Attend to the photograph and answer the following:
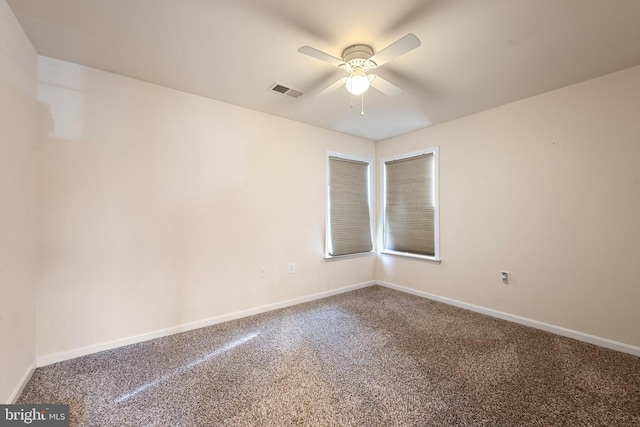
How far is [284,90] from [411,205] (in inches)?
97.9

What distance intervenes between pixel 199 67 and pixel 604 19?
9.67 ft

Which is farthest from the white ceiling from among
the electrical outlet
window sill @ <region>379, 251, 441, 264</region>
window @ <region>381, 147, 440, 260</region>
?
window sill @ <region>379, 251, 441, 264</region>

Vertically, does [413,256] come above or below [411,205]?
below

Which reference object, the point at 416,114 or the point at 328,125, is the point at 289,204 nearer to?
the point at 328,125

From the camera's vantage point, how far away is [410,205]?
3.98 m

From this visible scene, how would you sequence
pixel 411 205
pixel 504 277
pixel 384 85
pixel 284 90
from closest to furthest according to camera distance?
pixel 384 85
pixel 284 90
pixel 504 277
pixel 411 205

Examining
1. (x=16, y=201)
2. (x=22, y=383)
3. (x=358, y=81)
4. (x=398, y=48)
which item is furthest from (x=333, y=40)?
(x=22, y=383)

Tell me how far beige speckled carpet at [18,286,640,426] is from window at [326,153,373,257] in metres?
1.45

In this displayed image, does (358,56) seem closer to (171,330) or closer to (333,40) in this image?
(333,40)

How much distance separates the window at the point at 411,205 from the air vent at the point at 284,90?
2.09 m

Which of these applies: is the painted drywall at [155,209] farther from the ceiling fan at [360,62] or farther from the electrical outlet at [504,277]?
the electrical outlet at [504,277]

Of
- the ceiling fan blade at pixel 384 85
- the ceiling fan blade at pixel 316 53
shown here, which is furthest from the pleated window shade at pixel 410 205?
the ceiling fan blade at pixel 316 53

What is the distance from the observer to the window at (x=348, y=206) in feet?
12.8

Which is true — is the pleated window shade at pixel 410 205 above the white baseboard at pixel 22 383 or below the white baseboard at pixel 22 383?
above
